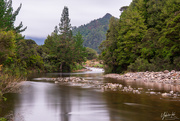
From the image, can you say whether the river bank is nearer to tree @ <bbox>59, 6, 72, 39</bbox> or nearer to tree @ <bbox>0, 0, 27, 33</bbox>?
tree @ <bbox>0, 0, 27, 33</bbox>

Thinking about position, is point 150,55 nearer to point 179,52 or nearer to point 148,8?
point 179,52

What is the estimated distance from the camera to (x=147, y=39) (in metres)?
39.1

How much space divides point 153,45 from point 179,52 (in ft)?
20.8

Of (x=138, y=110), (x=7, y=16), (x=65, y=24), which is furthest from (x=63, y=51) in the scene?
(x=138, y=110)

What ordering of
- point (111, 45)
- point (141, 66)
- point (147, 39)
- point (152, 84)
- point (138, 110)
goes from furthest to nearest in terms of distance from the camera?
point (111, 45)
point (147, 39)
point (141, 66)
point (152, 84)
point (138, 110)

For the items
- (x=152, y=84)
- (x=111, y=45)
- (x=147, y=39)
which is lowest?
(x=152, y=84)

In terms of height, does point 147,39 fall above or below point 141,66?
above

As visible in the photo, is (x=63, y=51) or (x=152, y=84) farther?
(x=63, y=51)

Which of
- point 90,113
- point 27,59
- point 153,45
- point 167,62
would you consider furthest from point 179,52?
point 27,59

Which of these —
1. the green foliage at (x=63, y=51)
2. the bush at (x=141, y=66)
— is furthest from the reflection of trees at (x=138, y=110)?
the green foliage at (x=63, y=51)

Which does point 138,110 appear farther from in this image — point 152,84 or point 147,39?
point 147,39

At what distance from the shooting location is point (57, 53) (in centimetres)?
7831

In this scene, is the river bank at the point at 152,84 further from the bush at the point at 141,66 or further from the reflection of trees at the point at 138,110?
the bush at the point at 141,66

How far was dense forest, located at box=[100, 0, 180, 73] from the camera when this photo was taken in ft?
106
